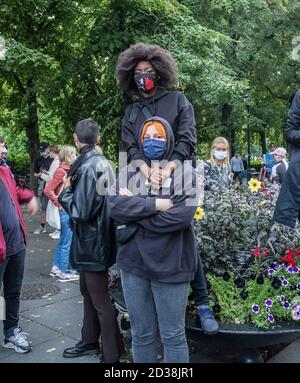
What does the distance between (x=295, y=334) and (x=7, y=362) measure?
232 cm

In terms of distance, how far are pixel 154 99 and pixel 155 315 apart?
1449mm

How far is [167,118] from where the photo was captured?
3.07 m

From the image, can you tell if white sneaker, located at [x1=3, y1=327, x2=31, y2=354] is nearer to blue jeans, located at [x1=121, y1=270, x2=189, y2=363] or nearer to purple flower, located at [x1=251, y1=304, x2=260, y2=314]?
blue jeans, located at [x1=121, y1=270, x2=189, y2=363]

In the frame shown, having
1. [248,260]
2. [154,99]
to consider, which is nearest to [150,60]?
[154,99]

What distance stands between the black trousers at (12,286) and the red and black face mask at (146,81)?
1835 millimetres

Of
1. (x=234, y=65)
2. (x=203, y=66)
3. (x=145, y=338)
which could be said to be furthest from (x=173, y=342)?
(x=234, y=65)

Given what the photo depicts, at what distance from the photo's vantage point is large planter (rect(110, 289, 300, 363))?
10.6 feet

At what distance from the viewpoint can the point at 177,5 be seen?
9234 millimetres

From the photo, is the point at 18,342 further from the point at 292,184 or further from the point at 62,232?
the point at 292,184

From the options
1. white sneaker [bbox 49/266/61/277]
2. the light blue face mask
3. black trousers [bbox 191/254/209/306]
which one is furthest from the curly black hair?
white sneaker [bbox 49/266/61/277]

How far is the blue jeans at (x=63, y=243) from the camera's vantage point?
623cm

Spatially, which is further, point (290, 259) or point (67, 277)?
point (67, 277)

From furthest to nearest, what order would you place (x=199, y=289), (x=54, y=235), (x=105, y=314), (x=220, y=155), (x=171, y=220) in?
(x=54, y=235)
(x=220, y=155)
(x=105, y=314)
(x=199, y=289)
(x=171, y=220)
